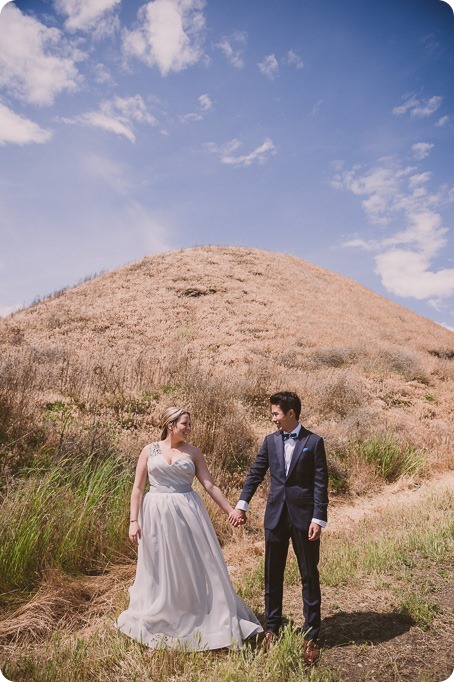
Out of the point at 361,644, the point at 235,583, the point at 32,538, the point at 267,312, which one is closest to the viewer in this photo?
the point at 361,644

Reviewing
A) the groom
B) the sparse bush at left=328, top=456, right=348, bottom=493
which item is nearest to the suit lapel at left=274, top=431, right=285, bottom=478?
the groom

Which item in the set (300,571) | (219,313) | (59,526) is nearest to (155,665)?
(300,571)

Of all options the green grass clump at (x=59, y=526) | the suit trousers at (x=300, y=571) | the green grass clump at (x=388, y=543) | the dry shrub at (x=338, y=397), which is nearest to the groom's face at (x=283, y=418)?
the suit trousers at (x=300, y=571)

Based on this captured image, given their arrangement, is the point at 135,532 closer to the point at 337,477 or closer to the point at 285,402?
the point at 285,402

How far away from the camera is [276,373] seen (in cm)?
1568

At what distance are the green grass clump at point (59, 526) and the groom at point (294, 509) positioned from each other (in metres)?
2.34

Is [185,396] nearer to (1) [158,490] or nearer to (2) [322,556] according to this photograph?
(2) [322,556]

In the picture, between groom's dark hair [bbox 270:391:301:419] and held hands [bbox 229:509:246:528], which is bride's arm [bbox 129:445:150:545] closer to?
held hands [bbox 229:509:246:528]

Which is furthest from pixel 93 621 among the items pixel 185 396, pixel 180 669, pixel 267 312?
pixel 267 312

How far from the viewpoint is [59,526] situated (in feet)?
16.2

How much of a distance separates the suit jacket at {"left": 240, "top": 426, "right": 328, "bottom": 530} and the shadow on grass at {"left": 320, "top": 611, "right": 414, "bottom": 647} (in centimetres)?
106

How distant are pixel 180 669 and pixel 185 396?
317 inches

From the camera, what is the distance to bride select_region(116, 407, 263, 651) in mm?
3508

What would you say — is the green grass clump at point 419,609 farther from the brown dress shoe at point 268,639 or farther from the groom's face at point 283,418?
the groom's face at point 283,418
